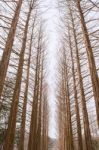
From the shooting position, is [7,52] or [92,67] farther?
[92,67]

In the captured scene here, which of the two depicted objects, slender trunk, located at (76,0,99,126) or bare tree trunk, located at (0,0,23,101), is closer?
bare tree trunk, located at (0,0,23,101)

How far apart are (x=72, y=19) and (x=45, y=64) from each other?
524 centimetres

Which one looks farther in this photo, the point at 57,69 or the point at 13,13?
the point at 57,69

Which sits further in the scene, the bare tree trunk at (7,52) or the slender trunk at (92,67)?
the slender trunk at (92,67)

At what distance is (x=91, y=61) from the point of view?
6441 mm

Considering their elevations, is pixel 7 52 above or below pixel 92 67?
above

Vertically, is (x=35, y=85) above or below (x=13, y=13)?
below

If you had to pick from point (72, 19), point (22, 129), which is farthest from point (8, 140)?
point (72, 19)

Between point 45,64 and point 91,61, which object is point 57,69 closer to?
point 45,64

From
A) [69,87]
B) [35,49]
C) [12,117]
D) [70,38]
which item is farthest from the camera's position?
[69,87]

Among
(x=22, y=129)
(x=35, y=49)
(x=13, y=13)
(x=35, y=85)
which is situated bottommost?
(x=22, y=129)

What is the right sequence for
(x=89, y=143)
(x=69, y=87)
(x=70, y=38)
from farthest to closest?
(x=69, y=87), (x=70, y=38), (x=89, y=143)

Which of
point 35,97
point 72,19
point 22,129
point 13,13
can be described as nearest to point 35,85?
point 35,97

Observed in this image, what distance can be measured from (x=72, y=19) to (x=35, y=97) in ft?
15.1
